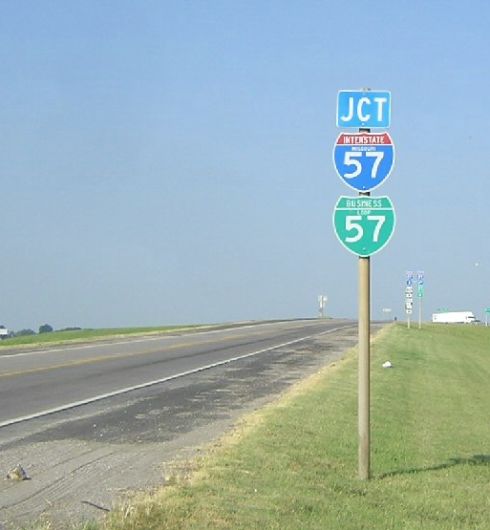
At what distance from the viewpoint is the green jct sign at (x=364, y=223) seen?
9.89 m

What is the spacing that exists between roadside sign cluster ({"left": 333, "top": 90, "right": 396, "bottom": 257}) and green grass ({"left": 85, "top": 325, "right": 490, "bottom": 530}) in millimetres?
2358

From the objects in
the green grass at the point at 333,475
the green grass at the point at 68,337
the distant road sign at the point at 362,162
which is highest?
the distant road sign at the point at 362,162

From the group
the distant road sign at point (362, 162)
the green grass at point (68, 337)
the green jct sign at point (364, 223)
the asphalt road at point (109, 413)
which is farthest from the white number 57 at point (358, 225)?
the green grass at point (68, 337)

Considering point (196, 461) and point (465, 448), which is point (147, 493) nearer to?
point (196, 461)

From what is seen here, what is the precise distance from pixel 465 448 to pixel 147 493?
574 centimetres

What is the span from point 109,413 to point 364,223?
679 centimetres

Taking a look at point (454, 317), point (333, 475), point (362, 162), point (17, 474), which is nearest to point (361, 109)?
point (362, 162)

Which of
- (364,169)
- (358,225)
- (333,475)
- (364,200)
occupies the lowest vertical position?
(333,475)

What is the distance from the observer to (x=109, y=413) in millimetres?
15219

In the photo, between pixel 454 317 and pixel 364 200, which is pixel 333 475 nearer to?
pixel 364 200

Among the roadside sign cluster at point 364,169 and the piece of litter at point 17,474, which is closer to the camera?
the piece of litter at point 17,474

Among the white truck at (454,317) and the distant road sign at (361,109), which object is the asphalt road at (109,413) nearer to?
the distant road sign at (361,109)

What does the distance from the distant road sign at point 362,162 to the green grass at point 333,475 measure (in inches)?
117

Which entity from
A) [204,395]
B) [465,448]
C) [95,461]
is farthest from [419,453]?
[204,395]
